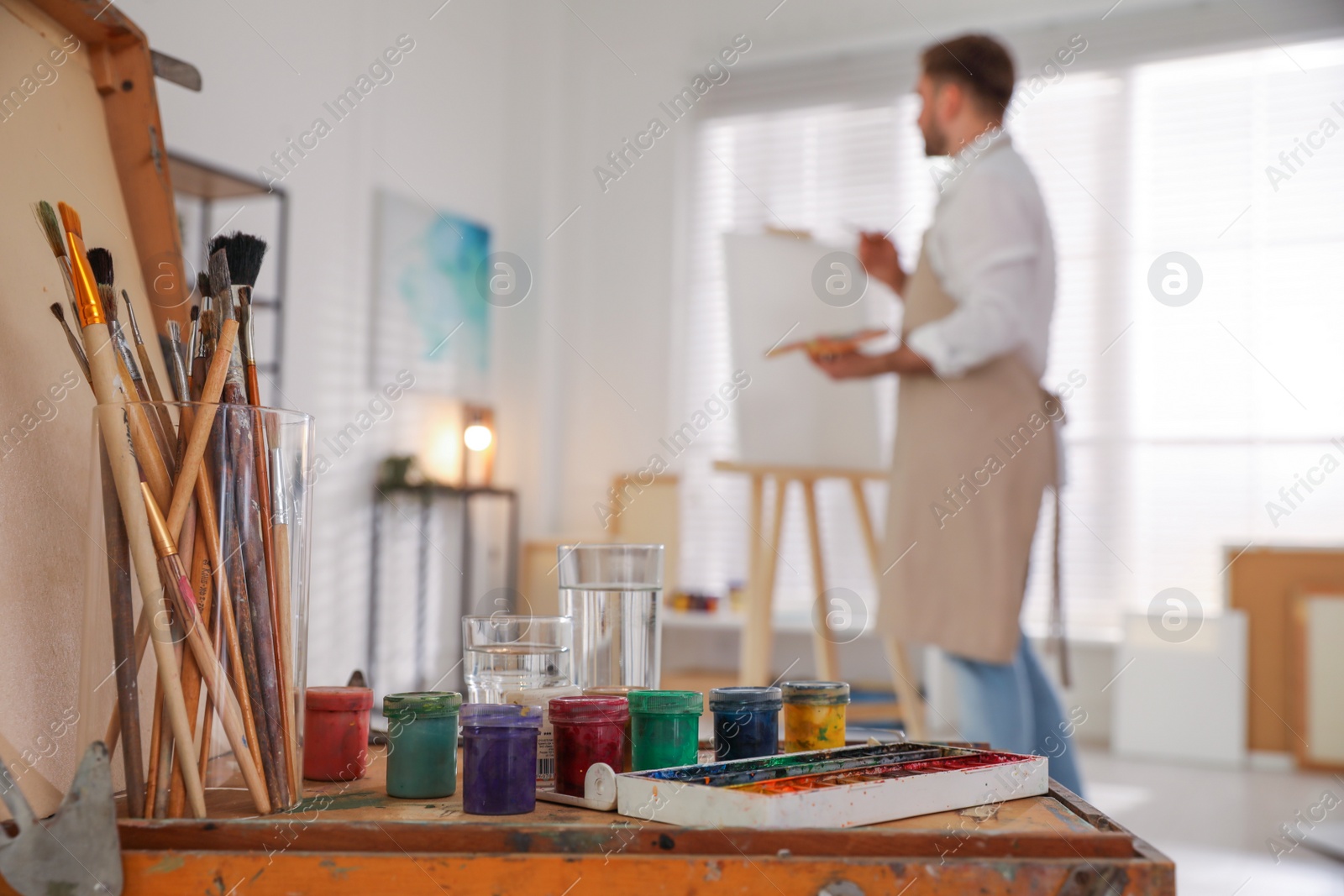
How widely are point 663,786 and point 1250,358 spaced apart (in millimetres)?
3411

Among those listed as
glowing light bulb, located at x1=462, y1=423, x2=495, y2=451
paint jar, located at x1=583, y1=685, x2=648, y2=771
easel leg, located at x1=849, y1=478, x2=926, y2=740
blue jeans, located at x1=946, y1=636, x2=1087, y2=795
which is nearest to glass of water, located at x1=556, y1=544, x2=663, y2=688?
paint jar, located at x1=583, y1=685, x2=648, y2=771

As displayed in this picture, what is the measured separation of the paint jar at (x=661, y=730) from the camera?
2.54 feet

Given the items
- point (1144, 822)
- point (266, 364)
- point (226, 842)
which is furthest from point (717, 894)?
point (266, 364)

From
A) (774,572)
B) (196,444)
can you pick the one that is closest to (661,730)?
(196,444)

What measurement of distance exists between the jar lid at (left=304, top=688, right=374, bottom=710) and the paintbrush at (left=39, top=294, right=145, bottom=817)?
166 mm

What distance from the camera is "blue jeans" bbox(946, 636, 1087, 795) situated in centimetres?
171

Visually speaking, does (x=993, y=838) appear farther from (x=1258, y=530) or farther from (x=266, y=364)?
(x=1258, y=530)

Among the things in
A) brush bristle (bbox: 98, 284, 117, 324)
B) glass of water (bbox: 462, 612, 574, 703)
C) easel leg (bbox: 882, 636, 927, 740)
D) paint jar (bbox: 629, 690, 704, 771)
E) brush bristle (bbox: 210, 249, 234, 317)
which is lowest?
easel leg (bbox: 882, 636, 927, 740)

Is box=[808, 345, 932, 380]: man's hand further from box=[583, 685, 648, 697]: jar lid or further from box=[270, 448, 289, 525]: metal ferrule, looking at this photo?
box=[270, 448, 289, 525]: metal ferrule

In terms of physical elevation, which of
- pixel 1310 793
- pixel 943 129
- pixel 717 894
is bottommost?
pixel 1310 793

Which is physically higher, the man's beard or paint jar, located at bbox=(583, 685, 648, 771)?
the man's beard

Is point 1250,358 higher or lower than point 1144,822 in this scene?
higher

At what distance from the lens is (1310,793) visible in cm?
291

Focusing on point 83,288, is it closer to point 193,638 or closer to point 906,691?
point 193,638
